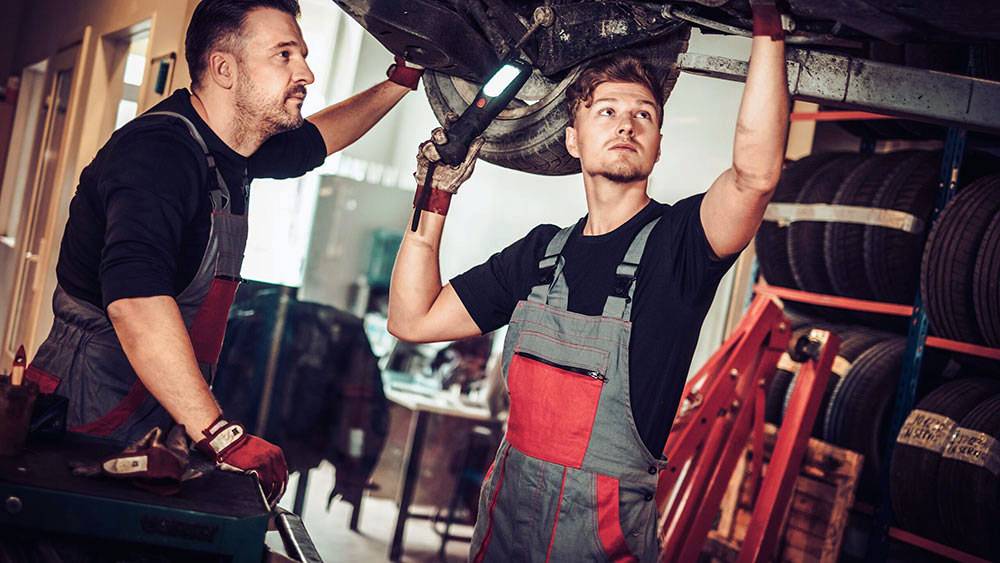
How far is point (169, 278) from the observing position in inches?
75.4

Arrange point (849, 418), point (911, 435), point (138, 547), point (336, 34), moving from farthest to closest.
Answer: point (336, 34)
point (849, 418)
point (911, 435)
point (138, 547)

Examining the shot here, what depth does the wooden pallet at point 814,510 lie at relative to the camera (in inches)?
142

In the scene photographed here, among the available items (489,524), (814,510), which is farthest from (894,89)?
(814,510)

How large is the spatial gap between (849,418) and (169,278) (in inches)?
111

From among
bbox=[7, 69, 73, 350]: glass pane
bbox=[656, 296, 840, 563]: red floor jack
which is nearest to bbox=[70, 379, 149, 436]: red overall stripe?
bbox=[656, 296, 840, 563]: red floor jack

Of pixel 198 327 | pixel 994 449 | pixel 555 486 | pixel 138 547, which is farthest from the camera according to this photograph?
pixel 994 449

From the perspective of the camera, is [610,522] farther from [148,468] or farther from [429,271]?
[148,468]

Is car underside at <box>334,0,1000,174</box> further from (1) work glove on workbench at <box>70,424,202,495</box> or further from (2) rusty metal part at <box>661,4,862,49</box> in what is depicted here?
(1) work glove on workbench at <box>70,424,202,495</box>

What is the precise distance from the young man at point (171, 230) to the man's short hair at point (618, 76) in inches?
26.6

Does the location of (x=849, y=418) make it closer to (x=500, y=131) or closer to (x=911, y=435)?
(x=911, y=435)

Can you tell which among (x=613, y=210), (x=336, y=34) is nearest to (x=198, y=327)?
(x=613, y=210)

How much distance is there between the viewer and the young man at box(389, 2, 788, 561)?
179 cm

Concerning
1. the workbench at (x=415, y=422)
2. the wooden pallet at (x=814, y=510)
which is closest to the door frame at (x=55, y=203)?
the workbench at (x=415, y=422)

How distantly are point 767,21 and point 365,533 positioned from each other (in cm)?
447
